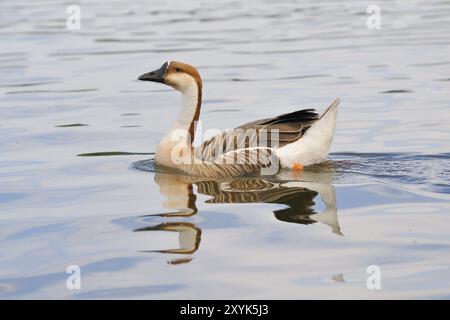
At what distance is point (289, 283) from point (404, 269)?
963mm

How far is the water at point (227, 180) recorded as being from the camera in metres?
7.52

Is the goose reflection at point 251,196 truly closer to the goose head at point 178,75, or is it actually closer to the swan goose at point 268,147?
the swan goose at point 268,147

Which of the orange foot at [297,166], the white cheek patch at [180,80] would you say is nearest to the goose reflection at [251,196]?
the orange foot at [297,166]

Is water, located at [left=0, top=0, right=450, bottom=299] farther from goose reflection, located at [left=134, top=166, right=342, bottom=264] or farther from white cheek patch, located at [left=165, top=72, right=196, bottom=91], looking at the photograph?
white cheek patch, located at [left=165, top=72, right=196, bottom=91]

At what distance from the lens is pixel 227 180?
1101cm

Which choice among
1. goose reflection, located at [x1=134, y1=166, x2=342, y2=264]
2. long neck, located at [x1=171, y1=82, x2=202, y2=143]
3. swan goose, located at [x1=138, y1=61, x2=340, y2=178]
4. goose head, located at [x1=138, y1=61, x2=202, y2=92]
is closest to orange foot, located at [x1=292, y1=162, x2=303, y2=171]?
swan goose, located at [x1=138, y1=61, x2=340, y2=178]

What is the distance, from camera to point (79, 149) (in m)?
13.0

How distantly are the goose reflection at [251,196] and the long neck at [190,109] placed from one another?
0.83 m

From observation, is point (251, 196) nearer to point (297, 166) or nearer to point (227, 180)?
point (227, 180)
